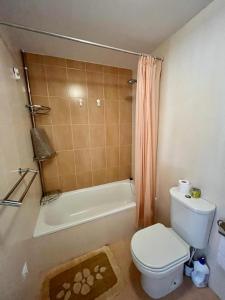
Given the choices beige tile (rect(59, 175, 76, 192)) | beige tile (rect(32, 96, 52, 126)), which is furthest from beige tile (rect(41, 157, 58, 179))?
beige tile (rect(32, 96, 52, 126))

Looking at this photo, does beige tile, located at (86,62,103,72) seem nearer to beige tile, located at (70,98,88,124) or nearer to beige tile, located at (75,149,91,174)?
beige tile, located at (70,98,88,124)

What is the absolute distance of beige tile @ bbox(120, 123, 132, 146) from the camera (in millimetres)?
2250

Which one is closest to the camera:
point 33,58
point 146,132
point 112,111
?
point 146,132

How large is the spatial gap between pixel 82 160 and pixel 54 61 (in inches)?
53.8

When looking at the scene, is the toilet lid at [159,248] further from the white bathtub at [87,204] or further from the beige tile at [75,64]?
the beige tile at [75,64]

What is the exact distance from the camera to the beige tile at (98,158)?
215 centimetres

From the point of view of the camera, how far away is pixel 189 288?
1200 millimetres

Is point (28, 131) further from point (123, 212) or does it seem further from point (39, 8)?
point (123, 212)

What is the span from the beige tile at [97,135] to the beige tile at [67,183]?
605 millimetres

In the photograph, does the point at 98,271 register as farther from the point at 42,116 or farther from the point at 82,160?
the point at 42,116

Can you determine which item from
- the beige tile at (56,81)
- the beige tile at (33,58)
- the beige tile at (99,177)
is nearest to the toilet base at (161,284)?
the beige tile at (99,177)

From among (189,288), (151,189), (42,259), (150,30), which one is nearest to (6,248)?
(42,259)

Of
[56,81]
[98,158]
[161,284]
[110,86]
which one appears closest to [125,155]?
[98,158]

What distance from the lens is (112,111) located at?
2121 millimetres
